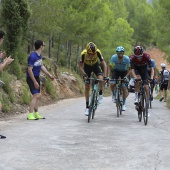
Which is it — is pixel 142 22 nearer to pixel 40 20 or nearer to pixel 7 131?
pixel 40 20

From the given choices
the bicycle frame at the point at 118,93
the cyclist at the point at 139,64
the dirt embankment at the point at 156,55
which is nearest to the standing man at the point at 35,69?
the cyclist at the point at 139,64

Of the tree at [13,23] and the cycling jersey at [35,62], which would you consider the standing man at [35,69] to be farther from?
the tree at [13,23]

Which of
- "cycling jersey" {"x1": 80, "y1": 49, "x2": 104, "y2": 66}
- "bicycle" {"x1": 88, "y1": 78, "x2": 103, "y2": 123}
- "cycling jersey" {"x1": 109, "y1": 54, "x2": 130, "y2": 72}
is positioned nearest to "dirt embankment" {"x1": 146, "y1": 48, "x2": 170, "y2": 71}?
"cycling jersey" {"x1": 109, "y1": 54, "x2": 130, "y2": 72}

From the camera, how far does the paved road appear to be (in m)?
5.12

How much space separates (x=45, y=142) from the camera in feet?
21.6

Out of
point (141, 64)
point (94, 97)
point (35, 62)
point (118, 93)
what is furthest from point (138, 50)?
point (35, 62)

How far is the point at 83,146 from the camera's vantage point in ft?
20.8

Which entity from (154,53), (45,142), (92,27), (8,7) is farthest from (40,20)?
(154,53)

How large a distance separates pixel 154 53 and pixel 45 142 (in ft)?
239

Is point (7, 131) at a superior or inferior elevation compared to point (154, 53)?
inferior

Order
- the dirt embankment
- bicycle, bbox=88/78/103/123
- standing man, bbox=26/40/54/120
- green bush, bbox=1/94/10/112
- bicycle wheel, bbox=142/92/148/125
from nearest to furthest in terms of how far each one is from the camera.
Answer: bicycle wheel, bbox=142/92/148/125
standing man, bbox=26/40/54/120
bicycle, bbox=88/78/103/123
green bush, bbox=1/94/10/112
the dirt embankment

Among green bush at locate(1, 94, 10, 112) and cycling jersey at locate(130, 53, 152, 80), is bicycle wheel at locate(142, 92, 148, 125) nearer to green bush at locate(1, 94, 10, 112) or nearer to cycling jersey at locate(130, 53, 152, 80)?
cycling jersey at locate(130, 53, 152, 80)

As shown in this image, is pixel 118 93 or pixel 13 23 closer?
pixel 118 93

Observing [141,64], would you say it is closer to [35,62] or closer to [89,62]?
[89,62]
